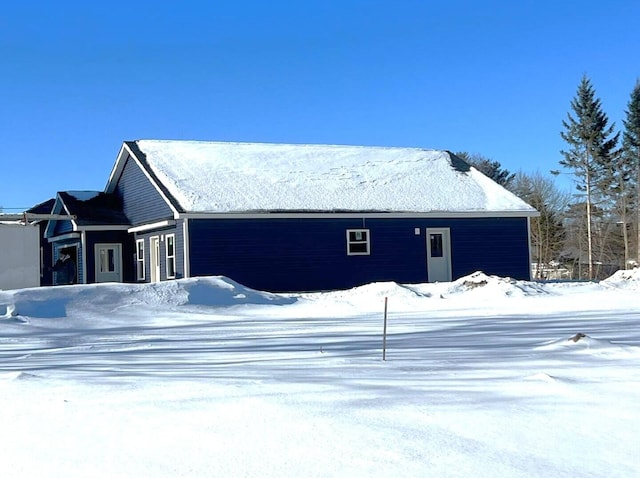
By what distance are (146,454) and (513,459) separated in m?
2.35

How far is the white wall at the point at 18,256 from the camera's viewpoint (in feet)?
74.8

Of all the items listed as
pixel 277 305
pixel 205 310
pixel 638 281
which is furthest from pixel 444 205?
pixel 205 310

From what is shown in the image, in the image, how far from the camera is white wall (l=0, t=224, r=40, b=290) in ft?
74.8

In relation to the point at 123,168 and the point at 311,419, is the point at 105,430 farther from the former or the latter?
the point at 123,168

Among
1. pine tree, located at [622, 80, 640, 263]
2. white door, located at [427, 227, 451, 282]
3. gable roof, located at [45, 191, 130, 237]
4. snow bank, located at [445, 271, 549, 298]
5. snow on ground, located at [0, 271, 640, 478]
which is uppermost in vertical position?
pine tree, located at [622, 80, 640, 263]

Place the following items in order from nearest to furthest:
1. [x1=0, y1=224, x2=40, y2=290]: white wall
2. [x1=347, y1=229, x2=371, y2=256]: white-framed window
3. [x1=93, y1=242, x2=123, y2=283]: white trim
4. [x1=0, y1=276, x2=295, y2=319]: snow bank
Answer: [x1=0, y1=276, x2=295, y2=319]: snow bank → [x1=0, y1=224, x2=40, y2=290]: white wall → [x1=347, y1=229, x2=371, y2=256]: white-framed window → [x1=93, y1=242, x2=123, y2=283]: white trim

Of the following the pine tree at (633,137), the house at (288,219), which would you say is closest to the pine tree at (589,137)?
the pine tree at (633,137)

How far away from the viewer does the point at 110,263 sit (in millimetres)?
29359

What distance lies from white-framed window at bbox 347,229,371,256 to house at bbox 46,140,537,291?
1.5 inches

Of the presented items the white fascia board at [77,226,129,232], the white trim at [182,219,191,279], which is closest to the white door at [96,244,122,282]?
the white fascia board at [77,226,129,232]

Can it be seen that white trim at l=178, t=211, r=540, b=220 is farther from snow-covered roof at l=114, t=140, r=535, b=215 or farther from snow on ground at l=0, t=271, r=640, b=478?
snow on ground at l=0, t=271, r=640, b=478

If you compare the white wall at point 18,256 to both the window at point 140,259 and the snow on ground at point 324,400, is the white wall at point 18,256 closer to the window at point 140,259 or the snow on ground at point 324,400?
the window at point 140,259

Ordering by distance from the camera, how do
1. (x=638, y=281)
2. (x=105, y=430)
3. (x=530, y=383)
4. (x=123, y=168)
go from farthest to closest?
(x=123, y=168) < (x=638, y=281) < (x=530, y=383) < (x=105, y=430)

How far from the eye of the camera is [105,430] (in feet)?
17.7
